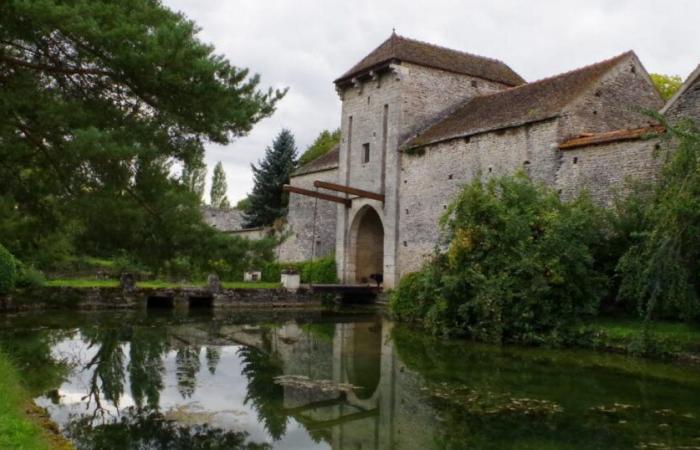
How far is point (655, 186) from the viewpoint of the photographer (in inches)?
552

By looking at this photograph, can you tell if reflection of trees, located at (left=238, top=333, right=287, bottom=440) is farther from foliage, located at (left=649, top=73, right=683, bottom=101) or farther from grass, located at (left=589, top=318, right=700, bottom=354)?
foliage, located at (left=649, top=73, right=683, bottom=101)

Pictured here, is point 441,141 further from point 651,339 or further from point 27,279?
point 27,279

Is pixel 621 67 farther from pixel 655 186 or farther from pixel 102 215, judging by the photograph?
pixel 102 215

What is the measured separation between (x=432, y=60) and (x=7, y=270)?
16062 mm

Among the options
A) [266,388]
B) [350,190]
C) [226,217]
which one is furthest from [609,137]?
[226,217]

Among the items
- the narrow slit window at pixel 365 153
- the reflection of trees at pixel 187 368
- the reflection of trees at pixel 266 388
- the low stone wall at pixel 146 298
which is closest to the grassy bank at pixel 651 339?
the reflection of trees at pixel 266 388

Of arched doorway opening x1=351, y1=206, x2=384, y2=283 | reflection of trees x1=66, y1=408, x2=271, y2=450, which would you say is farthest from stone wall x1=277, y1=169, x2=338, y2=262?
reflection of trees x1=66, y1=408, x2=271, y2=450

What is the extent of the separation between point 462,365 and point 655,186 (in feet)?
19.1

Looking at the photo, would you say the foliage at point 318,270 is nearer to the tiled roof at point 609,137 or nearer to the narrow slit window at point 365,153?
the narrow slit window at point 365,153

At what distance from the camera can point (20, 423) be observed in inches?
229

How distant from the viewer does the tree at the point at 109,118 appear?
7.79 m

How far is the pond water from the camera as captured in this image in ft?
23.9

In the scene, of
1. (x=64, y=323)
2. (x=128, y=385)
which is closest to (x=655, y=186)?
(x=128, y=385)

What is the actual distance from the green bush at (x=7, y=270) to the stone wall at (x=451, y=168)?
1212 centimetres
